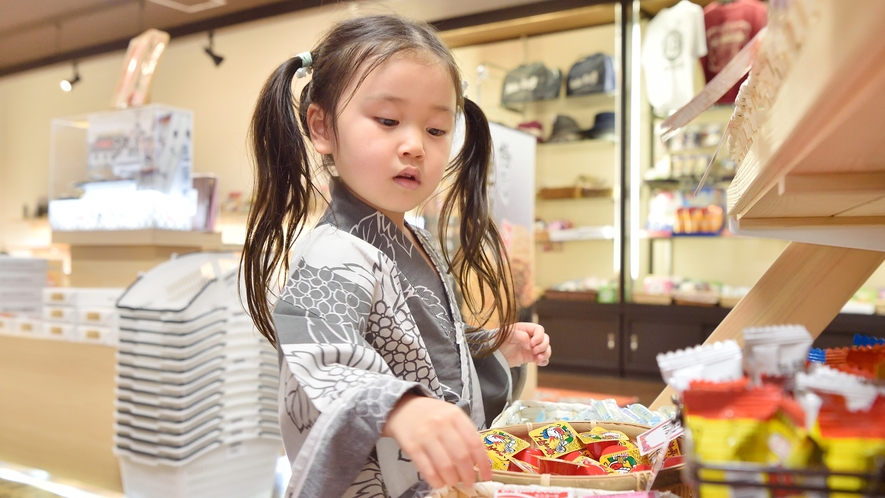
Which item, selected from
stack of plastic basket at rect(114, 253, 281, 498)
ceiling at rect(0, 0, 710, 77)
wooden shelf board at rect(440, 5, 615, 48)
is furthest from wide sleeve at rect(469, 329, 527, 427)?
ceiling at rect(0, 0, 710, 77)

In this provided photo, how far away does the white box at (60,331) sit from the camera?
9.52ft

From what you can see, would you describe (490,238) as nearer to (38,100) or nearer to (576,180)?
(576,180)

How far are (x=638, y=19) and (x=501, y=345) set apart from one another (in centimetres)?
430

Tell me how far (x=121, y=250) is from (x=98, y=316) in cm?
52

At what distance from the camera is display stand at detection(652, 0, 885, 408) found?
31cm

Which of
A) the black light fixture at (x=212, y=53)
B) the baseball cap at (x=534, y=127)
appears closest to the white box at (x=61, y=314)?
the baseball cap at (x=534, y=127)

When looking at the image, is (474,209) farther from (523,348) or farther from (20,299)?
(20,299)

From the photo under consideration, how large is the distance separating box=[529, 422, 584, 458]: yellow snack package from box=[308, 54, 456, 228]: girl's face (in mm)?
367

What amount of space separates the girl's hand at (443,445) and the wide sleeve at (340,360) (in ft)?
0.10

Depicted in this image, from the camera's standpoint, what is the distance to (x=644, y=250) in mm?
5164

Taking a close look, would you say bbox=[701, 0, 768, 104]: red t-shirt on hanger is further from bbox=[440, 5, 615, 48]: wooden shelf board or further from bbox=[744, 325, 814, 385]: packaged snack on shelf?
bbox=[744, 325, 814, 385]: packaged snack on shelf

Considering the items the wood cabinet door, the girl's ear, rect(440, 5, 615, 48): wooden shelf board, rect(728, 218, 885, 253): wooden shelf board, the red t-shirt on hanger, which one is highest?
rect(440, 5, 615, 48): wooden shelf board

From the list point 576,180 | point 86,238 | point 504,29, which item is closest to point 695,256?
point 576,180

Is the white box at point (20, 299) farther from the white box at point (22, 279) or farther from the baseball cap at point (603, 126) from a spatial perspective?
the baseball cap at point (603, 126)
